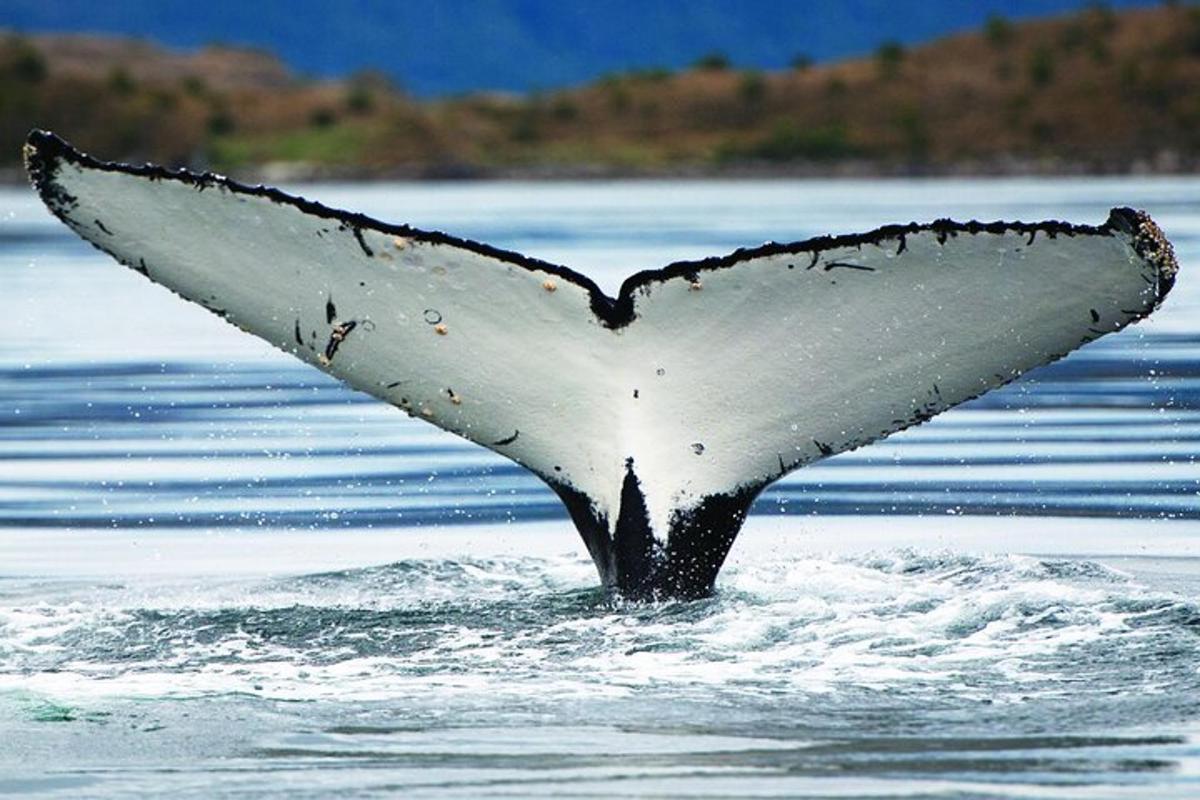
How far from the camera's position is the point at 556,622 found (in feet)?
24.1

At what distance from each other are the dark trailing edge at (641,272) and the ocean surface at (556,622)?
99 cm

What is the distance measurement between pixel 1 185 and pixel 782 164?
98.6 feet

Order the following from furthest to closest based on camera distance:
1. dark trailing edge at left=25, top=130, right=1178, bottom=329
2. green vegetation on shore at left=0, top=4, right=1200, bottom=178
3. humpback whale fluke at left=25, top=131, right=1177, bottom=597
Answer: green vegetation on shore at left=0, top=4, right=1200, bottom=178 → humpback whale fluke at left=25, top=131, right=1177, bottom=597 → dark trailing edge at left=25, top=130, right=1178, bottom=329

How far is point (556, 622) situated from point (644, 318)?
4.07ft

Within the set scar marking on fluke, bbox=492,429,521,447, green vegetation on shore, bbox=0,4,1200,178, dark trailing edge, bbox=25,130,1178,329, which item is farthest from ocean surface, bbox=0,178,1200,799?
green vegetation on shore, bbox=0,4,1200,178

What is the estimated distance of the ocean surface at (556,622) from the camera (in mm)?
5684

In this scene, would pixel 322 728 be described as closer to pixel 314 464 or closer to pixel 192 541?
pixel 192 541

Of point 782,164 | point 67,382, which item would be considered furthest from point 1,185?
point 67,382

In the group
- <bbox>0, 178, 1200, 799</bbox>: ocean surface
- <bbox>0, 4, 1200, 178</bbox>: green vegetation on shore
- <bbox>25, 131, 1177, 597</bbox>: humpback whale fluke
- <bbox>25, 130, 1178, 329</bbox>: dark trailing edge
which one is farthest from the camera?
<bbox>0, 4, 1200, 178</bbox>: green vegetation on shore

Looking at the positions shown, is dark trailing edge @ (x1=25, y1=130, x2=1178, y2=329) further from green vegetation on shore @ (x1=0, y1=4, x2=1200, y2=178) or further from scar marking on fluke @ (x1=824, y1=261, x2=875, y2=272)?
green vegetation on shore @ (x1=0, y1=4, x2=1200, y2=178)

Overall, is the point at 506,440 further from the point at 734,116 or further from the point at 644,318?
the point at 734,116

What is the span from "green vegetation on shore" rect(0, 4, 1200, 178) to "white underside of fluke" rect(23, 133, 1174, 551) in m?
91.1

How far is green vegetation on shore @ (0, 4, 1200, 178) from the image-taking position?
10650cm

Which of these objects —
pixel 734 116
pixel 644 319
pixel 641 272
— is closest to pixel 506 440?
pixel 644 319
